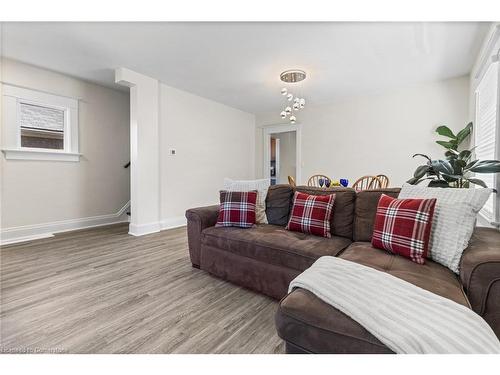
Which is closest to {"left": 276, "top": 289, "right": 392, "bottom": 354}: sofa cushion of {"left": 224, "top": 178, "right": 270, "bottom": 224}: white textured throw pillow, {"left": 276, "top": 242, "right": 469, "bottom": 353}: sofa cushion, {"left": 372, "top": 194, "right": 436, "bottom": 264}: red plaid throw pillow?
{"left": 276, "top": 242, "right": 469, "bottom": 353}: sofa cushion

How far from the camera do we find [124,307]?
1692 millimetres

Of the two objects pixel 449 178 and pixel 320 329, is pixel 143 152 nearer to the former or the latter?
pixel 320 329

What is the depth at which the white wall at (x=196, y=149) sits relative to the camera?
13.5 ft

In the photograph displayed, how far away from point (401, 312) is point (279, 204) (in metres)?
1.56

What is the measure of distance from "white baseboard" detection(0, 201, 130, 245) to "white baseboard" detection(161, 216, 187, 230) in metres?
1.11

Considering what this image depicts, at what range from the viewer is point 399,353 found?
0.79 meters

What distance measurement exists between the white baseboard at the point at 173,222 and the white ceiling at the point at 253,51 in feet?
7.56

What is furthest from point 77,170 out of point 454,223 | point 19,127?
point 454,223

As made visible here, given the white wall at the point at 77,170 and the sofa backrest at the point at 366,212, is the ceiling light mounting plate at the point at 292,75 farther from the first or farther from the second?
the white wall at the point at 77,170

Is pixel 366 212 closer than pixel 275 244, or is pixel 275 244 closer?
pixel 275 244
